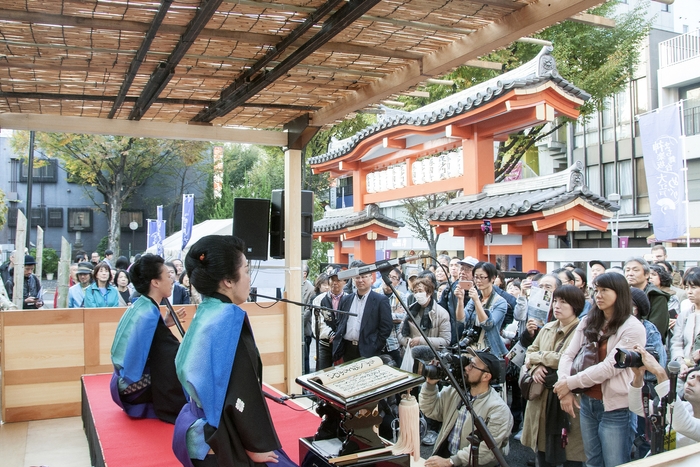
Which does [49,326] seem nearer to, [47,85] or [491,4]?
[47,85]

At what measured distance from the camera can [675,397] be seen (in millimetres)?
3420

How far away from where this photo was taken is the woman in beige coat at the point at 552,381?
13.7ft

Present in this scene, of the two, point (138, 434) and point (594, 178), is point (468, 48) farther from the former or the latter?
point (594, 178)

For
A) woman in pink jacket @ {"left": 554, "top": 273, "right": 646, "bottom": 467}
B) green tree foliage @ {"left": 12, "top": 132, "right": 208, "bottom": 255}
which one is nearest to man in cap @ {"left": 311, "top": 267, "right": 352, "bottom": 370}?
woman in pink jacket @ {"left": 554, "top": 273, "right": 646, "bottom": 467}

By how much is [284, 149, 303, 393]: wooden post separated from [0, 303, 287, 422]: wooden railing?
67.8 inches

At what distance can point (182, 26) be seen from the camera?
3938 mm

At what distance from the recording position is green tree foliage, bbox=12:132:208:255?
74.1 feet

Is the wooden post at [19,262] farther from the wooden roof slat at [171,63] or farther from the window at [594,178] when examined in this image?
the window at [594,178]

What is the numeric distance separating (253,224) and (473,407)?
348 centimetres

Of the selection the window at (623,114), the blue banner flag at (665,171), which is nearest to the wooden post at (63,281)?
the blue banner flag at (665,171)

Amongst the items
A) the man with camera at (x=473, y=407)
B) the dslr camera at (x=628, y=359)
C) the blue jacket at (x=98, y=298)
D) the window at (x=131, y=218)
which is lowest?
the man with camera at (x=473, y=407)

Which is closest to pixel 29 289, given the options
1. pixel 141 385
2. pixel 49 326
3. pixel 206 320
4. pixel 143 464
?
pixel 49 326

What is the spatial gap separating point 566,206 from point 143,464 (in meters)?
7.75

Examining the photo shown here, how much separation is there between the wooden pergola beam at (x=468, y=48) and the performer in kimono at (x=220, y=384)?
219cm
